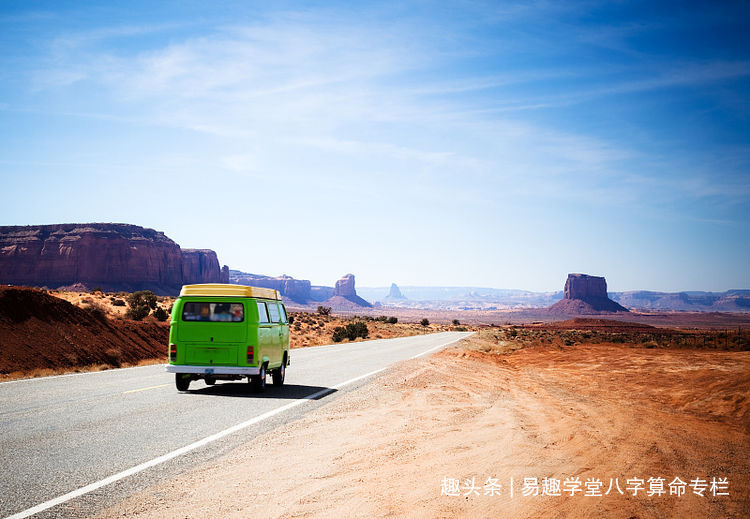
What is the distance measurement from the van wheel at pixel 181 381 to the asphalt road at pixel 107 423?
25 cm

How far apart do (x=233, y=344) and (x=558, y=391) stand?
27.8 feet

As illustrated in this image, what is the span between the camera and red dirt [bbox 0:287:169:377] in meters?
18.3

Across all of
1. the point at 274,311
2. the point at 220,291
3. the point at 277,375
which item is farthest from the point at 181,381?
the point at 274,311

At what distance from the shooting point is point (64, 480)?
5938 millimetres

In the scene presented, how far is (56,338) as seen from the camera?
20.8 meters

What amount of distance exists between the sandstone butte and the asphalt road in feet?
421

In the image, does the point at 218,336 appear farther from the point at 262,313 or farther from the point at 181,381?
the point at 181,381

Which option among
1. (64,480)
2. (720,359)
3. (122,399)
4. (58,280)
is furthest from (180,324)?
(58,280)

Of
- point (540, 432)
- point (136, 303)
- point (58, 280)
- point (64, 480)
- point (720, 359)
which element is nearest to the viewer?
point (64, 480)

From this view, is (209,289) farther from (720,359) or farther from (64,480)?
(720,359)

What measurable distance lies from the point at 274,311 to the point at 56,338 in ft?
36.1

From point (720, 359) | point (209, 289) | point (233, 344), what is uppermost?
Answer: point (209, 289)

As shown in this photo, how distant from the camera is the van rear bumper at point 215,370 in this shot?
12414 millimetres

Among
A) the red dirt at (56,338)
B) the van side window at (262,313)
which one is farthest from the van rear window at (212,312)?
the red dirt at (56,338)
